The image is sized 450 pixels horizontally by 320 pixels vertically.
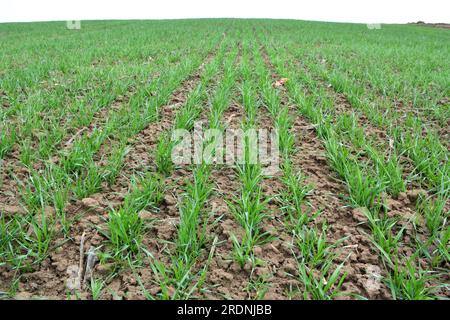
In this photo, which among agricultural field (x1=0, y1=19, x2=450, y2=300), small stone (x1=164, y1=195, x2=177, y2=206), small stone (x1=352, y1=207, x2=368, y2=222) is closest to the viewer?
agricultural field (x1=0, y1=19, x2=450, y2=300)

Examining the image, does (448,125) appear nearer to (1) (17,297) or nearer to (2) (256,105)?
(2) (256,105)

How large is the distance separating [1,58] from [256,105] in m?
6.35

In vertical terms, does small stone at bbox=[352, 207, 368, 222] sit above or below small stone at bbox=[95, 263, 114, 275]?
above

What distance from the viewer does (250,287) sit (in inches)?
60.1

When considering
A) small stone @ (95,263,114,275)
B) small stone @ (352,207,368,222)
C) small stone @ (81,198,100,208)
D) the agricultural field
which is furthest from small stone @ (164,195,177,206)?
small stone @ (352,207,368,222)

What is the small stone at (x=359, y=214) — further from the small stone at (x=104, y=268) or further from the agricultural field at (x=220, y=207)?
the small stone at (x=104, y=268)

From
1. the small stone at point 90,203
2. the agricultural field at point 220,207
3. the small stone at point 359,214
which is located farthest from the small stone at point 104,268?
the small stone at point 359,214

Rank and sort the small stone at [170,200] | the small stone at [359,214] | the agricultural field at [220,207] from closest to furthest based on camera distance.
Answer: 1. the agricultural field at [220,207]
2. the small stone at [359,214]
3. the small stone at [170,200]

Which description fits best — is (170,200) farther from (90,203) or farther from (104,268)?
(104,268)

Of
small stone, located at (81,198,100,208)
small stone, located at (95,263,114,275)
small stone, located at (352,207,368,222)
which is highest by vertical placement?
small stone, located at (352,207,368,222)

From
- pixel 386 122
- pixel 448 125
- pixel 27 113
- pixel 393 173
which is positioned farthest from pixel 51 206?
pixel 448 125

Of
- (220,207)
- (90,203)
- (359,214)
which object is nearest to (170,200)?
(220,207)

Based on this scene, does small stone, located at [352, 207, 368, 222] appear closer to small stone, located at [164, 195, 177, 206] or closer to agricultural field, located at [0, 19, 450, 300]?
agricultural field, located at [0, 19, 450, 300]
